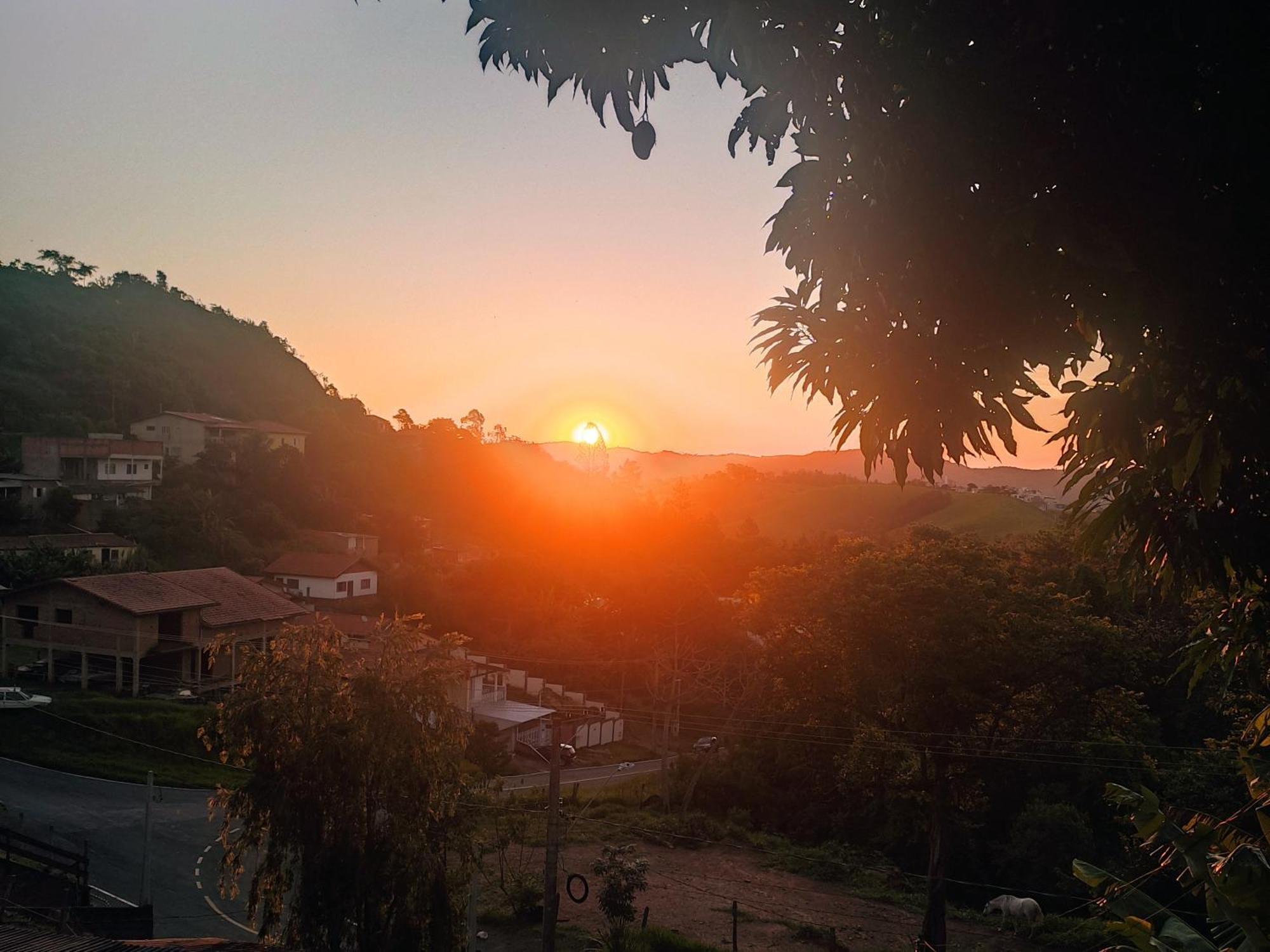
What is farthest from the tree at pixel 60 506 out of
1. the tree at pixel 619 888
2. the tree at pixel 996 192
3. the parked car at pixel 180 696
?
the tree at pixel 996 192

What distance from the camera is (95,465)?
52.2 meters

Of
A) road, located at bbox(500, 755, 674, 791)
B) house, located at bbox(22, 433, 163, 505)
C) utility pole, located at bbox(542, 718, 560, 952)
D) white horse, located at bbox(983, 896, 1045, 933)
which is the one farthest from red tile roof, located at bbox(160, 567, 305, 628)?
white horse, located at bbox(983, 896, 1045, 933)

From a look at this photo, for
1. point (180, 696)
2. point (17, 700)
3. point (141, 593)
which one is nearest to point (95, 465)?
point (141, 593)

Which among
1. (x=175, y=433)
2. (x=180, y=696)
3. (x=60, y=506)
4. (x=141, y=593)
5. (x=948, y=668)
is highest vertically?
(x=175, y=433)

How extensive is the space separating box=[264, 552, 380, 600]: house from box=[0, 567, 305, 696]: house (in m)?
10.8

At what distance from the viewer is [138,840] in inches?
783

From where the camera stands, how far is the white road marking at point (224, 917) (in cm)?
1638

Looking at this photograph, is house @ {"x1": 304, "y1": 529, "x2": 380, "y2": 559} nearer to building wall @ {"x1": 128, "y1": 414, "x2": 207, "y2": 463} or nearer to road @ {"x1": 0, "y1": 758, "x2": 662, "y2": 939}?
building wall @ {"x1": 128, "y1": 414, "x2": 207, "y2": 463}

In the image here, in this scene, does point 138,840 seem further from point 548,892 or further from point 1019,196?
point 1019,196

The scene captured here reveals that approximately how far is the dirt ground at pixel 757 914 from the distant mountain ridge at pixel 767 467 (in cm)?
3996

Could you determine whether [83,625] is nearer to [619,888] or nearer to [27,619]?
[27,619]

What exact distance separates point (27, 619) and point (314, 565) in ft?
53.4

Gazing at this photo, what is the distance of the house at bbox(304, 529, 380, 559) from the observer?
5359 cm

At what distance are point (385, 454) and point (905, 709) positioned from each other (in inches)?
2602
